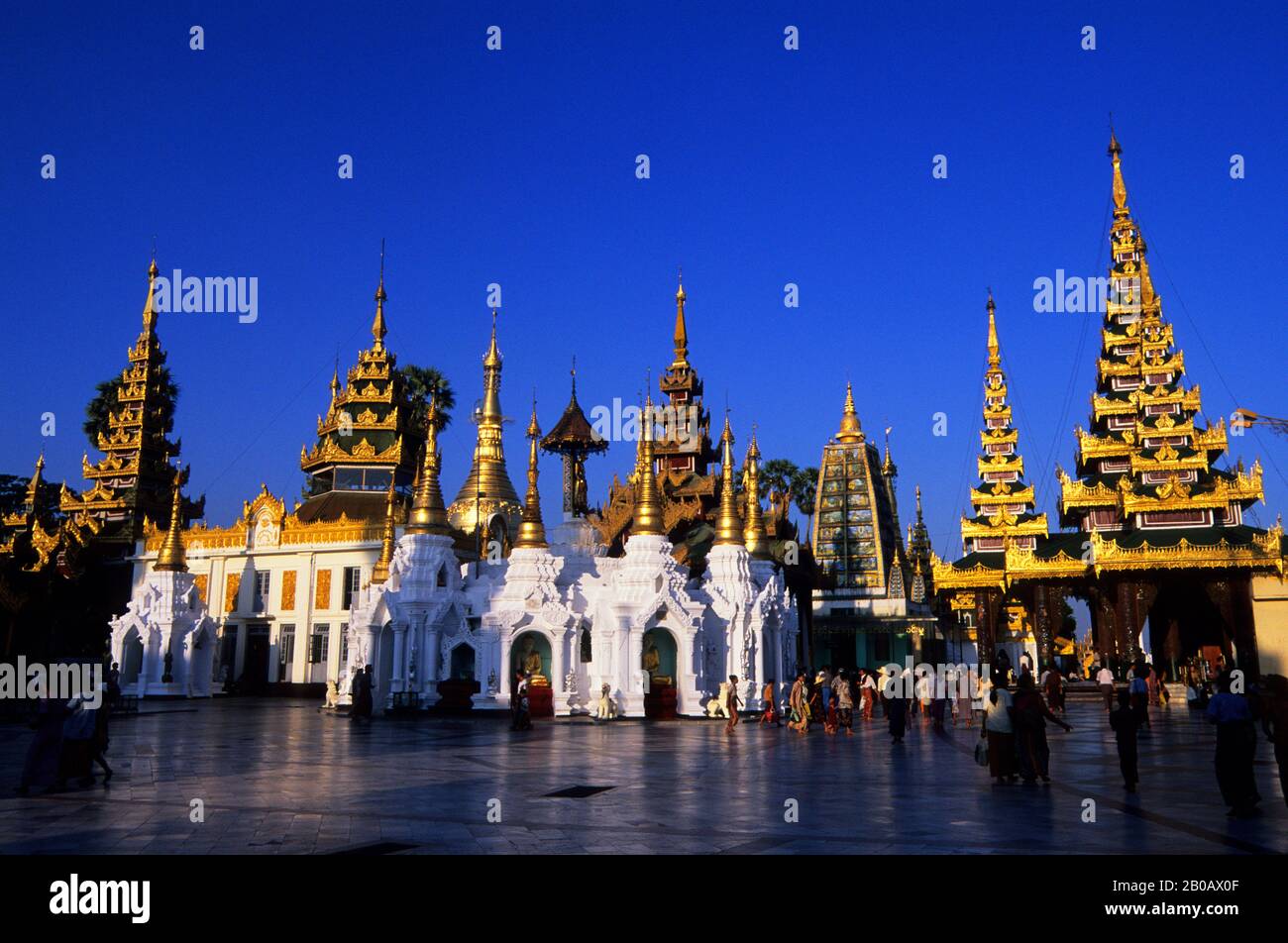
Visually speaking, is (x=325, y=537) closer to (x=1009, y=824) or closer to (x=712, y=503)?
(x=712, y=503)

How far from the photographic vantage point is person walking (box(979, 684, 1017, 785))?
13.7 meters

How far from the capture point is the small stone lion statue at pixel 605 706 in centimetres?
2825

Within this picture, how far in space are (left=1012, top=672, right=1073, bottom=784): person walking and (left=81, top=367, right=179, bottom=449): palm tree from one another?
5997cm

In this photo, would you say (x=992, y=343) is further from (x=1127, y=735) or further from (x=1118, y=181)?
(x=1127, y=735)

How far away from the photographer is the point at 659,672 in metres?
32.0

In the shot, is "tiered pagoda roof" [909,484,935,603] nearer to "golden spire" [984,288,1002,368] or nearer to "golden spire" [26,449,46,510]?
"golden spire" [984,288,1002,368]

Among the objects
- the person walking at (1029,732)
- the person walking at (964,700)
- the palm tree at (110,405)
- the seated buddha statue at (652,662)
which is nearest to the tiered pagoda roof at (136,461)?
the palm tree at (110,405)

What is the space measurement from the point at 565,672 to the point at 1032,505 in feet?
88.2

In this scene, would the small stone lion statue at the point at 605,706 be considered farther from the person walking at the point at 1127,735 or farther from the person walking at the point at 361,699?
the person walking at the point at 1127,735

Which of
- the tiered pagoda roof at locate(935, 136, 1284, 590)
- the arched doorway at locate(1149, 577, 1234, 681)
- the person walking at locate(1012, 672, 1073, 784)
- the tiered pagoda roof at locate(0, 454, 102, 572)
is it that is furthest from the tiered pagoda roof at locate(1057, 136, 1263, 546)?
the tiered pagoda roof at locate(0, 454, 102, 572)

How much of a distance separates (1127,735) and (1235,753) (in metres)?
1.91
